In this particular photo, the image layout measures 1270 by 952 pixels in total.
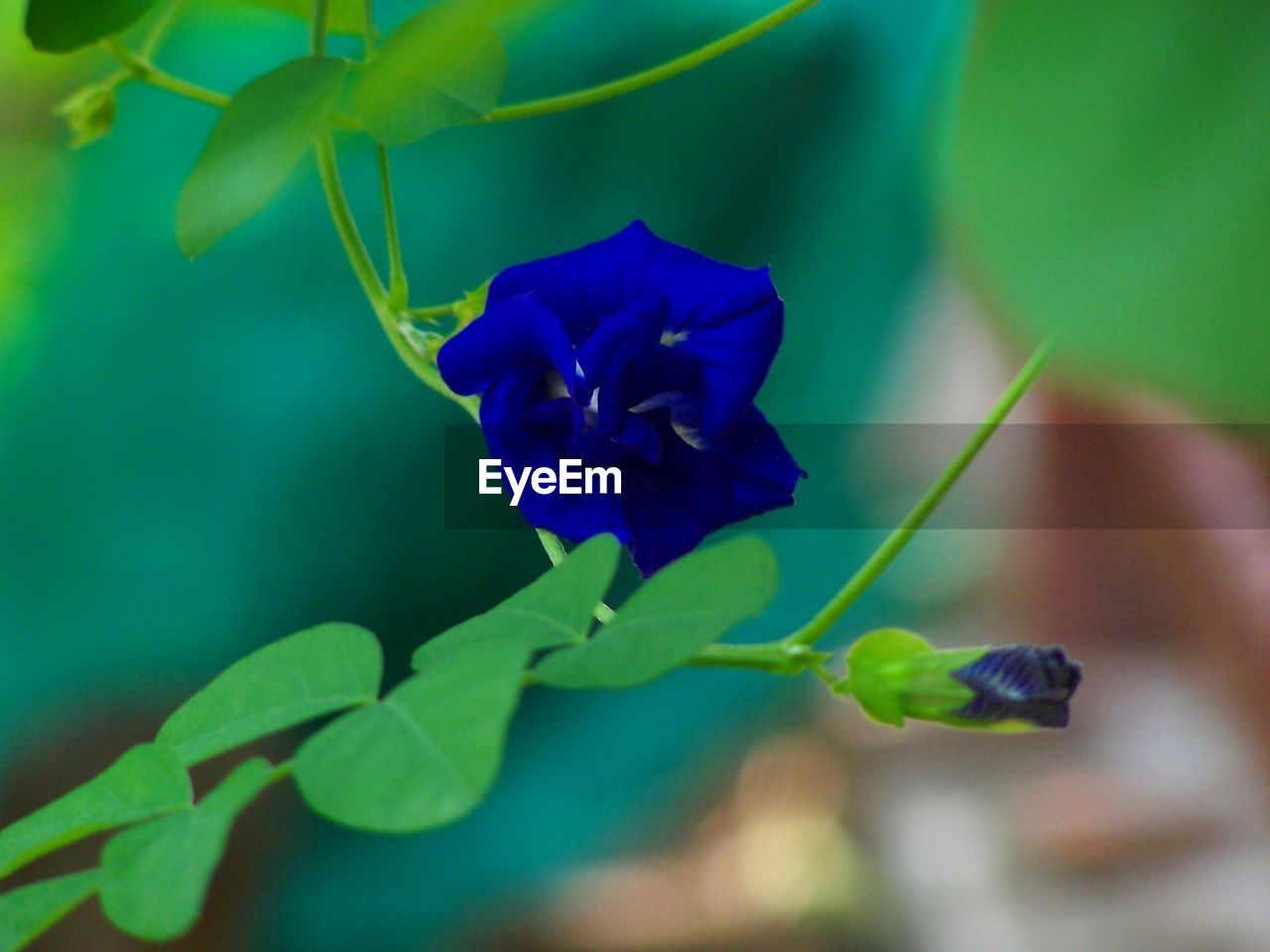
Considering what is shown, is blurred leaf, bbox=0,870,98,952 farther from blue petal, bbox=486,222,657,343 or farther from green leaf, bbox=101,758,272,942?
blue petal, bbox=486,222,657,343

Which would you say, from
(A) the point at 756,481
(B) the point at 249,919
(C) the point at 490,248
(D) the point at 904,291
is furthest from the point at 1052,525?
(A) the point at 756,481

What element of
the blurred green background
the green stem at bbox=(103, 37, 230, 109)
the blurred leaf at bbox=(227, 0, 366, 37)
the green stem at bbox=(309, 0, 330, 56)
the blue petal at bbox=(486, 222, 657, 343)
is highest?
the blurred leaf at bbox=(227, 0, 366, 37)

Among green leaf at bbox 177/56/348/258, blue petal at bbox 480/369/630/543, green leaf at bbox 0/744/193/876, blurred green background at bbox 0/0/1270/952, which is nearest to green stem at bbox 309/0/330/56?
green leaf at bbox 177/56/348/258

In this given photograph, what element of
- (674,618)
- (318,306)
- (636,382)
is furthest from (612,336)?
(318,306)

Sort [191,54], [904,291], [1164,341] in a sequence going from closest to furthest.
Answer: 1. [1164,341]
2. [191,54]
3. [904,291]

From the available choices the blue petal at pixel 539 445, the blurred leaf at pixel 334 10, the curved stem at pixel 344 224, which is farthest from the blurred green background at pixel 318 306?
the blue petal at pixel 539 445

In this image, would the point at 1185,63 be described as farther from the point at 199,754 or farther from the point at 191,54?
the point at 191,54

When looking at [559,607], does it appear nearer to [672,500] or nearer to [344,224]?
[672,500]
